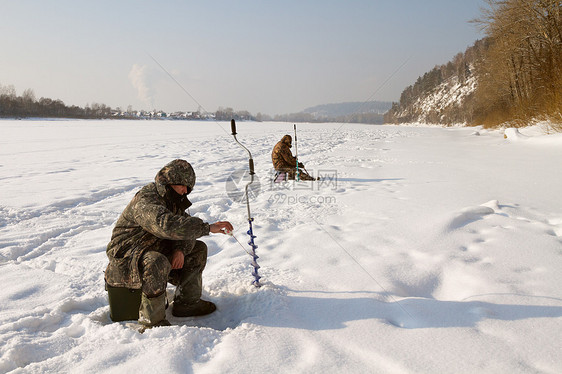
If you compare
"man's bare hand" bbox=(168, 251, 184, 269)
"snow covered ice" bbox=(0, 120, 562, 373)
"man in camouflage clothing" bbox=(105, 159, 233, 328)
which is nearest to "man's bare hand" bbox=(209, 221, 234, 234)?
"man in camouflage clothing" bbox=(105, 159, 233, 328)

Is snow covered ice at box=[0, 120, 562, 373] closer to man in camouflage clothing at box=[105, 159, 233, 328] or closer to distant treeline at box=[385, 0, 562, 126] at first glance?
man in camouflage clothing at box=[105, 159, 233, 328]

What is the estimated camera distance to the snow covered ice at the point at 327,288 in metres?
2.22

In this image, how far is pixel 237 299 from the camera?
3.16 m

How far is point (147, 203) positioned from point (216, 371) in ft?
4.61

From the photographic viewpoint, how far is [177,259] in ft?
9.39

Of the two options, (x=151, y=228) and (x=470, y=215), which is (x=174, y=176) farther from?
(x=470, y=215)

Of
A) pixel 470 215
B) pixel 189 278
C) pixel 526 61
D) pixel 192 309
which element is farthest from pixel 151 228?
pixel 526 61

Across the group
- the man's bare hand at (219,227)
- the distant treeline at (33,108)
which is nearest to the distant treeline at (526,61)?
the man's bare hand at (219,227)

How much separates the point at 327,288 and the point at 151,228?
1.87 m

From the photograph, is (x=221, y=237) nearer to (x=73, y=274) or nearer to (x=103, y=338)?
(x=73, y=274)

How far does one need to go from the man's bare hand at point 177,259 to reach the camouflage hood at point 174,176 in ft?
1.84

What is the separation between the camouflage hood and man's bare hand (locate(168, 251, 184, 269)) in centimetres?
56

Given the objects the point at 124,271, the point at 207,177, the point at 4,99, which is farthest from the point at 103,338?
the point at 4,99

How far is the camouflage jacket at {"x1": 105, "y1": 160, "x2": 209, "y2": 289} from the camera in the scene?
2.54 m
